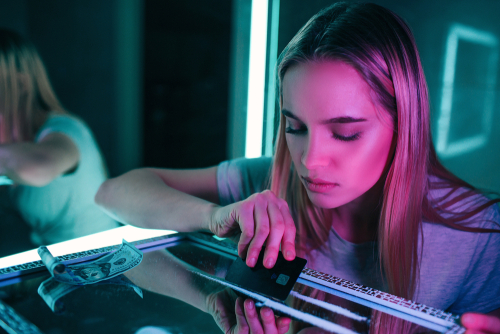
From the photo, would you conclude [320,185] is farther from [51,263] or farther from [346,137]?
[51,263]

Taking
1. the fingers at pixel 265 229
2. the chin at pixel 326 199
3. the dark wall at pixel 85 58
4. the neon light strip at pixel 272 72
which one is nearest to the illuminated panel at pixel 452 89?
the neon light strip at pixel 272 72

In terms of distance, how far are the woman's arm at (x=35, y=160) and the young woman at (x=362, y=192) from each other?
0.54 m

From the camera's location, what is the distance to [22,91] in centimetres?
144

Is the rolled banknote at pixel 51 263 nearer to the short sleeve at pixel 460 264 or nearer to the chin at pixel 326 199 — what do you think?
the chin at pixel 326 199

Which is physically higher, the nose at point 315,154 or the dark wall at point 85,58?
the dark wall at point 85,58

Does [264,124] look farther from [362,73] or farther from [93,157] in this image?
[362,73]

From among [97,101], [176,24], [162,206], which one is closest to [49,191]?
[162,206]

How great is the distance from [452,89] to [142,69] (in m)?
1.70

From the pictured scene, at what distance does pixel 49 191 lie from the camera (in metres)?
1.34

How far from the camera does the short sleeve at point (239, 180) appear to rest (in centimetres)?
93

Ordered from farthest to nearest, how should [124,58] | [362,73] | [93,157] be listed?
1. [124,58]
2. [93,157]
3. [362,73]

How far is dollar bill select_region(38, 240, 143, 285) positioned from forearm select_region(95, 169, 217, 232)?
0.49ft

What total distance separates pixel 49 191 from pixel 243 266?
1171 mm

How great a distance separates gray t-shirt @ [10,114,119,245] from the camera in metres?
1.28
